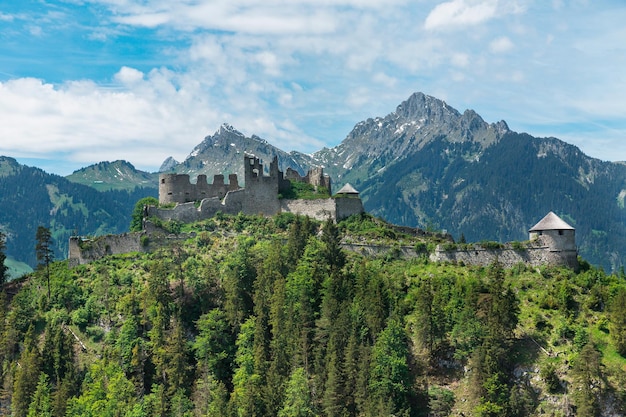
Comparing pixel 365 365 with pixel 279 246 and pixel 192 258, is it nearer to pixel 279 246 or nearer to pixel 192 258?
pixel 279 246

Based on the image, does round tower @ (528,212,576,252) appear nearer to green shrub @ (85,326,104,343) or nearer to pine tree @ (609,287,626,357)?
pine tree @ (609,287,626,357)

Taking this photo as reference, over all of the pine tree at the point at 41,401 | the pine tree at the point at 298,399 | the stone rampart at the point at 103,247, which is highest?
the stone rampart at the point at 103,247

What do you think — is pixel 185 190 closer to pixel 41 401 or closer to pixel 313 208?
pixel 313 208

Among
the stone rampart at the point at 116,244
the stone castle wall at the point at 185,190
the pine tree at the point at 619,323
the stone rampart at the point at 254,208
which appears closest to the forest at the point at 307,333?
the pine tree at the point at 619,323

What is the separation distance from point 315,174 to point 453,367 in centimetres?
4645

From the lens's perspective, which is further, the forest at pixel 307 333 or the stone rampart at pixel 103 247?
the stone rampart at pixel 103 247

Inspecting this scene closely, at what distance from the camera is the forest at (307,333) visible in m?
71.3

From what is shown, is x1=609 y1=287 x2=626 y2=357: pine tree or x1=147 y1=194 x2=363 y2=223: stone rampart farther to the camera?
x1=147 y1=194 x2=363 y2=223: stone rampart

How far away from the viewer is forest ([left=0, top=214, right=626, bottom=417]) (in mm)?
71312

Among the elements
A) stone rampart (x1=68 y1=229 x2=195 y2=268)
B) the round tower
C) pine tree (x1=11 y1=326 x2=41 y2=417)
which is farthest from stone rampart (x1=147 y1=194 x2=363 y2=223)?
the round tower

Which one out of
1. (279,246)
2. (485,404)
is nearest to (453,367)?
(485,404)

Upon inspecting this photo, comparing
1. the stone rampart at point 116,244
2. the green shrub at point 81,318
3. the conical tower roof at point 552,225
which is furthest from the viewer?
the stone rampart at point 116,244

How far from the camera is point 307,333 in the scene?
3120 inches

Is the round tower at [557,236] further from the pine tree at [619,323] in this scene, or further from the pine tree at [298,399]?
the pine tree at [298,399]
